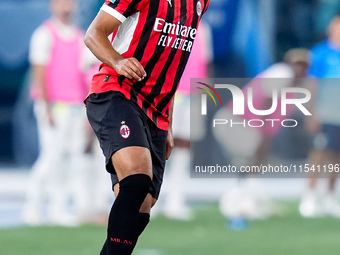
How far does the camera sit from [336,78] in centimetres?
997

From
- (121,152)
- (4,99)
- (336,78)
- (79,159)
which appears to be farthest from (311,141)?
(121,152)

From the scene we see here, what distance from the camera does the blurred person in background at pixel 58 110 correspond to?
9.21m

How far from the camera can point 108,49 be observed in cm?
443

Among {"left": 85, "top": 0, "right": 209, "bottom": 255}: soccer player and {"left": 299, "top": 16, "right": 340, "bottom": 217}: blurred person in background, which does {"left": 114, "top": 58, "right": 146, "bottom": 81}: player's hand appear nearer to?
{"left": 85, "top": 0, "right": 209, "bottom": 255}: soccer player

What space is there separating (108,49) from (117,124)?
39 centimetres

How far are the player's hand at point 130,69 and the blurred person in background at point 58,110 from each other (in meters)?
4.68

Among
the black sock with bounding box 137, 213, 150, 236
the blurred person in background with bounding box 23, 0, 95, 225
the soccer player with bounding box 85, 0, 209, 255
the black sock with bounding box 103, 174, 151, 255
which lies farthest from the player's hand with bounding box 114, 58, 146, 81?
the blurred person in background with bounding box 23, 0, 95, 225

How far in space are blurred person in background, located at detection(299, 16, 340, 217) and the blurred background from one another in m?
0.05

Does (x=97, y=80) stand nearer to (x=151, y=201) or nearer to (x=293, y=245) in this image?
(x=151, y=201)

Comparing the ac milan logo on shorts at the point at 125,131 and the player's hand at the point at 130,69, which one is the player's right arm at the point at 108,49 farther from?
the ac milan logo on shorts at the point at 125,131

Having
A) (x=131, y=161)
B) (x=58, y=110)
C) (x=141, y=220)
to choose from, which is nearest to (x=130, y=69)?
(x=131, y=161)

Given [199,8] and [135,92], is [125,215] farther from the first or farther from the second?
[199,8]

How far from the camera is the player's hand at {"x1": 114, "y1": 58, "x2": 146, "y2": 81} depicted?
4.38 m

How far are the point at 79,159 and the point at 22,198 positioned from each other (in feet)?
7.94
